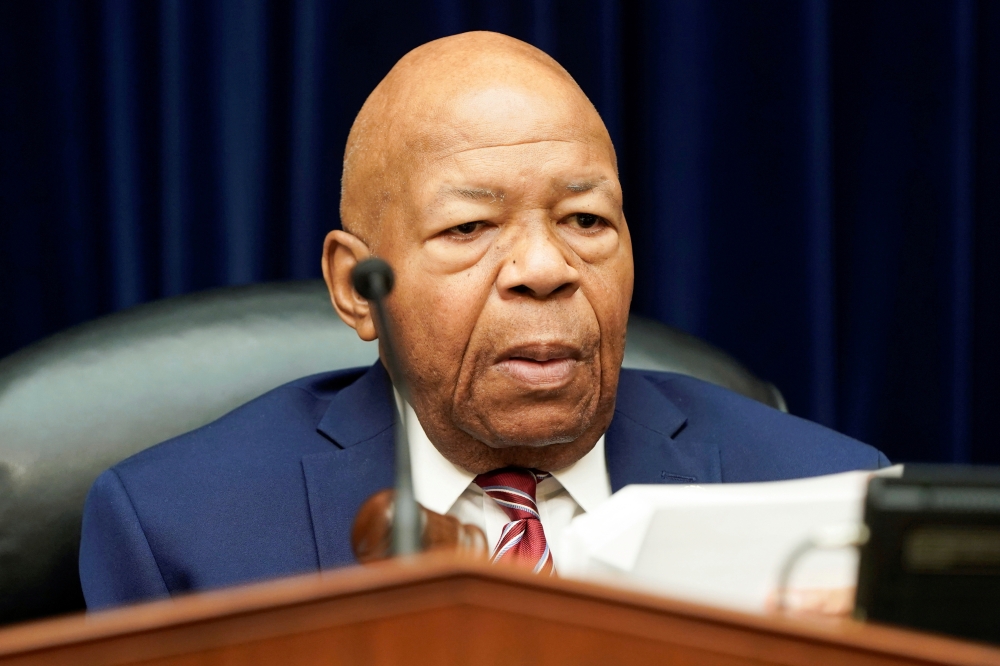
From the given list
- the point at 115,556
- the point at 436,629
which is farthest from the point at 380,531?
the point at 115,556

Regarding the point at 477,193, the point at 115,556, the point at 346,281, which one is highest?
the point at 477,193

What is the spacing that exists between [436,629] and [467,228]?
2.50 ft

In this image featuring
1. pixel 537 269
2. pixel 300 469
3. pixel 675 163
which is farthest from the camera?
pixel 675 163

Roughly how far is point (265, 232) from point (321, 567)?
2.51ft

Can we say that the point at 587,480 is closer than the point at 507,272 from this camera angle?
No

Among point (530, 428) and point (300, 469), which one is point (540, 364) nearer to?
point (530, 428)

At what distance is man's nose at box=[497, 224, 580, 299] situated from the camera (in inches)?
48.4

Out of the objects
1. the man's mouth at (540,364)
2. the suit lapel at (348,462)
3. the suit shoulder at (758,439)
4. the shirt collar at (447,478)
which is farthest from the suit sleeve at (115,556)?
the suit shoulder at (758,439)

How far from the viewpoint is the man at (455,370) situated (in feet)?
4.13

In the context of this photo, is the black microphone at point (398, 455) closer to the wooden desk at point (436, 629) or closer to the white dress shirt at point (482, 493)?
the wooden desk at point (436, 629)

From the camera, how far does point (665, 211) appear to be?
6.52 feet

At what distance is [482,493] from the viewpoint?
135 cm

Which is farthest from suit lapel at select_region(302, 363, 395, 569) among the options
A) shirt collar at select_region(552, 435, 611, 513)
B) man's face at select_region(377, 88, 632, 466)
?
shirt collar at select_region(552, 435, 611, 513)

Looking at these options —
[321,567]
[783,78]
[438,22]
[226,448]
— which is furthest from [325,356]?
[783,78]
